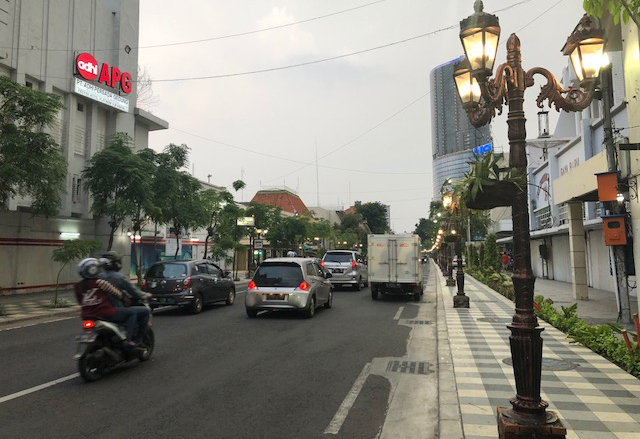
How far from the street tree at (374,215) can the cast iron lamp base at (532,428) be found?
4532 inches

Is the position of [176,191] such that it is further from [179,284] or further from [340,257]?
[179,284]

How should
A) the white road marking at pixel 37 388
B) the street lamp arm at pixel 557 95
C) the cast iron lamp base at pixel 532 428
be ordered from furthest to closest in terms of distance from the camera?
the white road marking at pixel 37 388
the street lamp arm at pixel 557 95
the cast iron lamp base at pixel 532 428

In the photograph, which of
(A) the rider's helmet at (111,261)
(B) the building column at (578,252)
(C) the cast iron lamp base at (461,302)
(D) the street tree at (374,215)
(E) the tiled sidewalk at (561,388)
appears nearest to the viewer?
(E) the tiled sidewalk at (561,388)

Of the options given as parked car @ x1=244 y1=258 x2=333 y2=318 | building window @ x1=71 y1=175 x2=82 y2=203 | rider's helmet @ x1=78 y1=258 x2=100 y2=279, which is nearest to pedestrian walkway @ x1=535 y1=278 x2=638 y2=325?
parked car @ x1=244 y1=258 x2=333 y2=318

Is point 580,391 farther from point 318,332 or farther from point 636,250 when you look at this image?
point 318,332

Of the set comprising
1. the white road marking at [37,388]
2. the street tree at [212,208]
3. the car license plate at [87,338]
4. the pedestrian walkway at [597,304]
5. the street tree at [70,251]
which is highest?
the street tree at [212,208]

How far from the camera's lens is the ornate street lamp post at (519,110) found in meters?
3.69

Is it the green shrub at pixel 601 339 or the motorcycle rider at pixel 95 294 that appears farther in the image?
the green shrub at pixel 601 339

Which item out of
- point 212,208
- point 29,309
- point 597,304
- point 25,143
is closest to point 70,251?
point 29,309

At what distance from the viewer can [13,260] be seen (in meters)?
19.8

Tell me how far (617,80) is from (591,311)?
8805 mm

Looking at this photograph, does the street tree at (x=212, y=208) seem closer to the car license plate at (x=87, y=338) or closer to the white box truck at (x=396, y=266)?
the white box truck at (x=396, y=266)

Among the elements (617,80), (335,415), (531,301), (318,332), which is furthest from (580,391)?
(617,80)

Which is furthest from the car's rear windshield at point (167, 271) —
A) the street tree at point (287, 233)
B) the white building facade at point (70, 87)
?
the street tree at point (287, 233)
